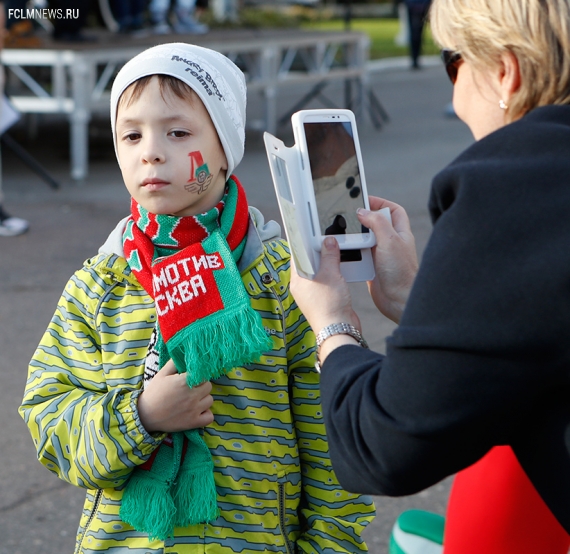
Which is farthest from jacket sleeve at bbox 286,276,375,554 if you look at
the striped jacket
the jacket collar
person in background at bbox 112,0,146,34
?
person in background at bbox 112,0,146,34

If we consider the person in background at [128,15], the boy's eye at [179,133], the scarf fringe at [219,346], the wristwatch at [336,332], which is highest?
the boy's eye at [179,133]

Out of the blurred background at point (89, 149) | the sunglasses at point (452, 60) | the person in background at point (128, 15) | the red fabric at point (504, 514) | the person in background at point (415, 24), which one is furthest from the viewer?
the person in background at point (415, 24)

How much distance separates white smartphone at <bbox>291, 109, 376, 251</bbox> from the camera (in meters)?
1.80

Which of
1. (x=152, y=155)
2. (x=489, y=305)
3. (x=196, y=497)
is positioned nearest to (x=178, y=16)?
(x=152, y=155)

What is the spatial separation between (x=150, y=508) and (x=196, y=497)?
0.09 m

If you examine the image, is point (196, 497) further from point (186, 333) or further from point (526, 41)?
point (526, 41)

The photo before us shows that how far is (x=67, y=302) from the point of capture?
6.29ft

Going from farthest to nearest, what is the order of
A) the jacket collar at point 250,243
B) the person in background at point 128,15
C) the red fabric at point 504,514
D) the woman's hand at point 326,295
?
the person in background at point 128,15 < the red fabric at point 504,514 < the jacket collar at point 250,243 < the woman's hand at point 326,295

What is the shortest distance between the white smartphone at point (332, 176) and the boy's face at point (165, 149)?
206 millimetres

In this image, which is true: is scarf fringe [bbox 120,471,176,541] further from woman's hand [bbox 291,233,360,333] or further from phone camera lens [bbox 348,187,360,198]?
phone camera lens [bbox 348,187,360,198]

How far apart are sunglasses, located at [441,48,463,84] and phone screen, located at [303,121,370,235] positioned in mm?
313

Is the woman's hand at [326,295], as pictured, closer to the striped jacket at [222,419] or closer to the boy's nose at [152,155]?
the striped jacket at [222,419]

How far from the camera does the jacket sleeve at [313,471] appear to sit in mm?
1932

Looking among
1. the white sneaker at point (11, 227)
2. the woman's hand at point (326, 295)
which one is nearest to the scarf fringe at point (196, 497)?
the woman's hand at point (326, 295)
